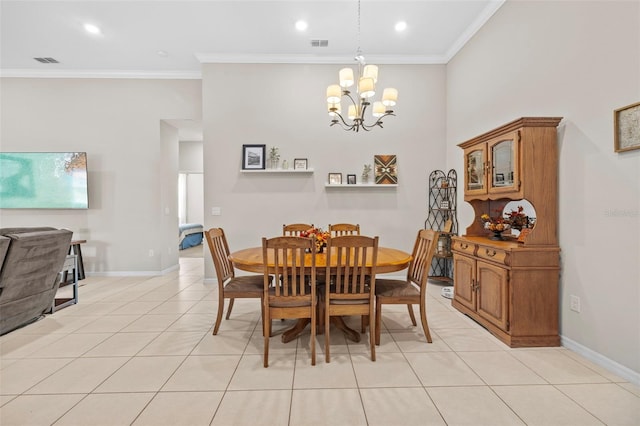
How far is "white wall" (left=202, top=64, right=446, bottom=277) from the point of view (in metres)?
4.43

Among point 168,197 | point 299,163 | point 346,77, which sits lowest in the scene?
point 168,197

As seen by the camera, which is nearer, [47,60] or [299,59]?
[299,59]

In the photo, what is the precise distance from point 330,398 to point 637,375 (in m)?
2.02

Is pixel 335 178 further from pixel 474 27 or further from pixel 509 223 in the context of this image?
pixel 474 27

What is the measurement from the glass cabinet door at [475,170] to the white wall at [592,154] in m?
0.55

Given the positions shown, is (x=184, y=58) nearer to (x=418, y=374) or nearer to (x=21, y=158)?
(x=21, y=158)

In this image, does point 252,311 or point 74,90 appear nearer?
point 252,311

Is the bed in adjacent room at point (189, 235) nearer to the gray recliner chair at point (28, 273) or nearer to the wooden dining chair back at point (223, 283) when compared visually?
the gray recliner chair at point (28, 273)

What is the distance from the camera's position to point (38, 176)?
15.6ft

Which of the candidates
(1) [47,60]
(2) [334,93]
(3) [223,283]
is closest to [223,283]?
(3) [223,283]

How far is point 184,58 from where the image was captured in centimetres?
448

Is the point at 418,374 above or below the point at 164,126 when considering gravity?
below

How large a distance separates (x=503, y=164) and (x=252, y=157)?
10.7ft

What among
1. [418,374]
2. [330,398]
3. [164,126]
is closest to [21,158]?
[164,126]
